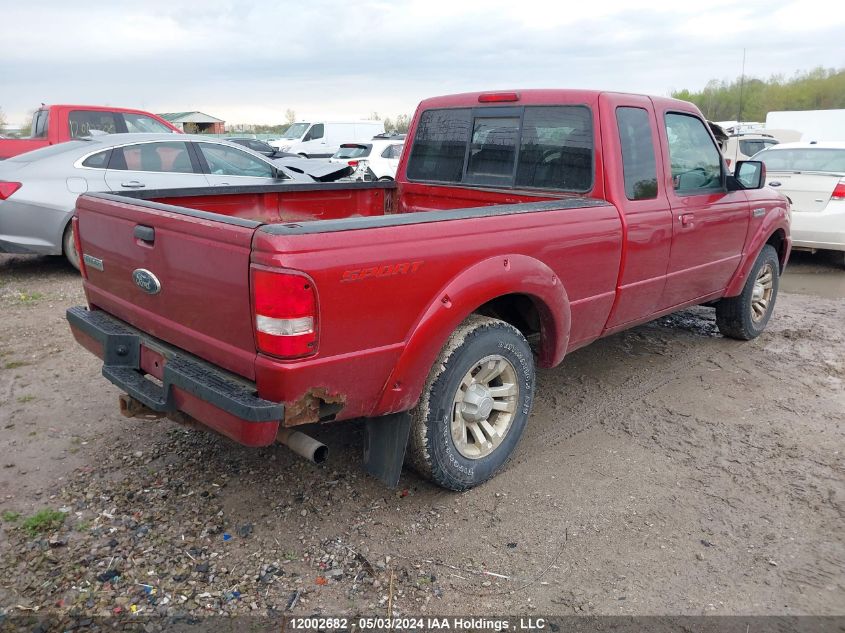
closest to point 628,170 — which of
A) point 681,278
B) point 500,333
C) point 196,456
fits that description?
point 681,278

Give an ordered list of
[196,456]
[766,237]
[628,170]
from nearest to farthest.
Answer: [196,456] < [628,170] < [766,237]

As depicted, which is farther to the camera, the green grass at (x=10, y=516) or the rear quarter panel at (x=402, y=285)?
the green grass at (x=10, y=516)

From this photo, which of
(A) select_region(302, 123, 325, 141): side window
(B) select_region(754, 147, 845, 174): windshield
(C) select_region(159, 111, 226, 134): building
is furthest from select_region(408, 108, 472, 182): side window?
(C) select_region(159, 111, 226, 134): building

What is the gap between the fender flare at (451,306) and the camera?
9.46ft

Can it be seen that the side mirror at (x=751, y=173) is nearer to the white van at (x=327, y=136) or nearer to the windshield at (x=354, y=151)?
the windshield at (x=354, y=151)

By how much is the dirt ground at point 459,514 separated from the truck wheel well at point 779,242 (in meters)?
1.52

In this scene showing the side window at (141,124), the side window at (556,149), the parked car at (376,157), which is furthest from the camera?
the parked car at (376,157)

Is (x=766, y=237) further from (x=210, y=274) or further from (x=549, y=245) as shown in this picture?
(x=210, y=274)

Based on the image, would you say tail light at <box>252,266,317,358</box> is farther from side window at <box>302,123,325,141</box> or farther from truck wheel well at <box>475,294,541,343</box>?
side window at <box>302,123,325,141</box>

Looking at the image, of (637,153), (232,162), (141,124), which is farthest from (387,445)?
(141,124)

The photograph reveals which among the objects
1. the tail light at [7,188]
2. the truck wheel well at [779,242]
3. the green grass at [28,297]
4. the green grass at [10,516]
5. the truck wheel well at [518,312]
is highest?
the tail light at [7,188]

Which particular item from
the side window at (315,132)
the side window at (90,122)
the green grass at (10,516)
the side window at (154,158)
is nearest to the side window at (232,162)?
the side window at (154,158)

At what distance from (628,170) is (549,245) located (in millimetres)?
968

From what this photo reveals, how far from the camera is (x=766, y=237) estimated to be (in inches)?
212
